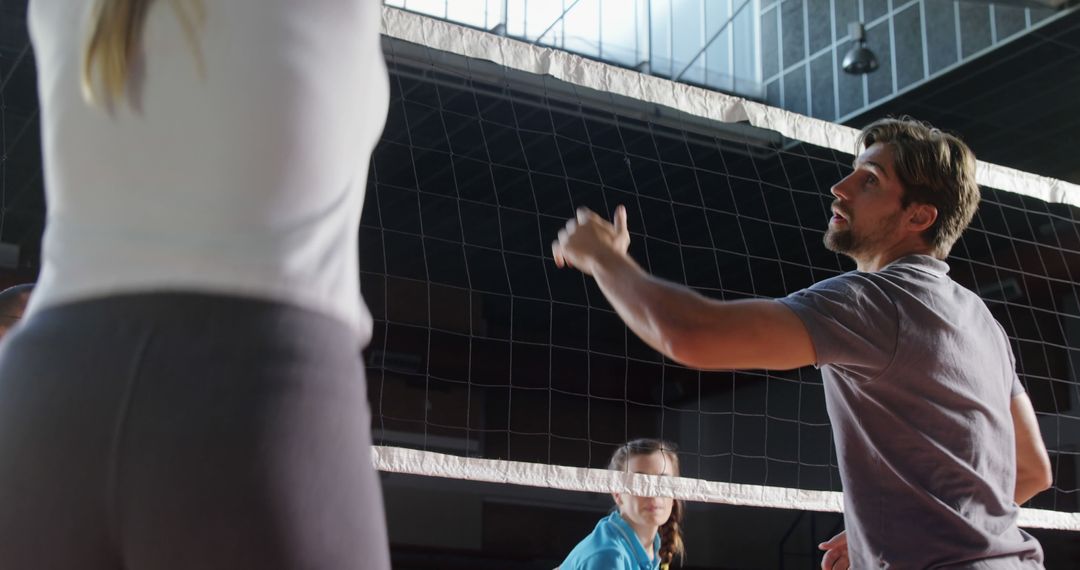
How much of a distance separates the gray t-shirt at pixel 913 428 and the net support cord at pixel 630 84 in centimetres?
209

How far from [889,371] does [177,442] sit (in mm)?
1342

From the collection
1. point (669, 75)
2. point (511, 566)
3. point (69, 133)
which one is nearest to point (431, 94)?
point (669, 75)

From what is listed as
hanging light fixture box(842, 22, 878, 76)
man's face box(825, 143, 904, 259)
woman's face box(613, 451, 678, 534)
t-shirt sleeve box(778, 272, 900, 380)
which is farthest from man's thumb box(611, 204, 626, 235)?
hanging light fixture box(842, 22, 878, 76)

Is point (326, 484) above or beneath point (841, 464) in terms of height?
beneath

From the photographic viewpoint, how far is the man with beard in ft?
5.35

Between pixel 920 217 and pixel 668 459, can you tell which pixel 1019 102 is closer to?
pixel 668 459

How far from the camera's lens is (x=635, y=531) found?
3848 millimetres

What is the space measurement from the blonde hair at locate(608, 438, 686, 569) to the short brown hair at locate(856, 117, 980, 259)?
6.50 ft

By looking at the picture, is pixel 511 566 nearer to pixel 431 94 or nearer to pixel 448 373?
pixel 448 373

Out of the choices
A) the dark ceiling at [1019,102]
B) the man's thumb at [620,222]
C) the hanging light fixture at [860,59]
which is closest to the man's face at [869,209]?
the man's thumb at [620,222]

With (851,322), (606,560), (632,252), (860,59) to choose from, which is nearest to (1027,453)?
(851,322)

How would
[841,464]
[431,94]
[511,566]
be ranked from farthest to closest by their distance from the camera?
[511,566]
[431,94]
[841,464]

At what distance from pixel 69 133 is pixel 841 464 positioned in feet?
4.64

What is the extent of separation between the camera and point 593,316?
1363 centimetres
